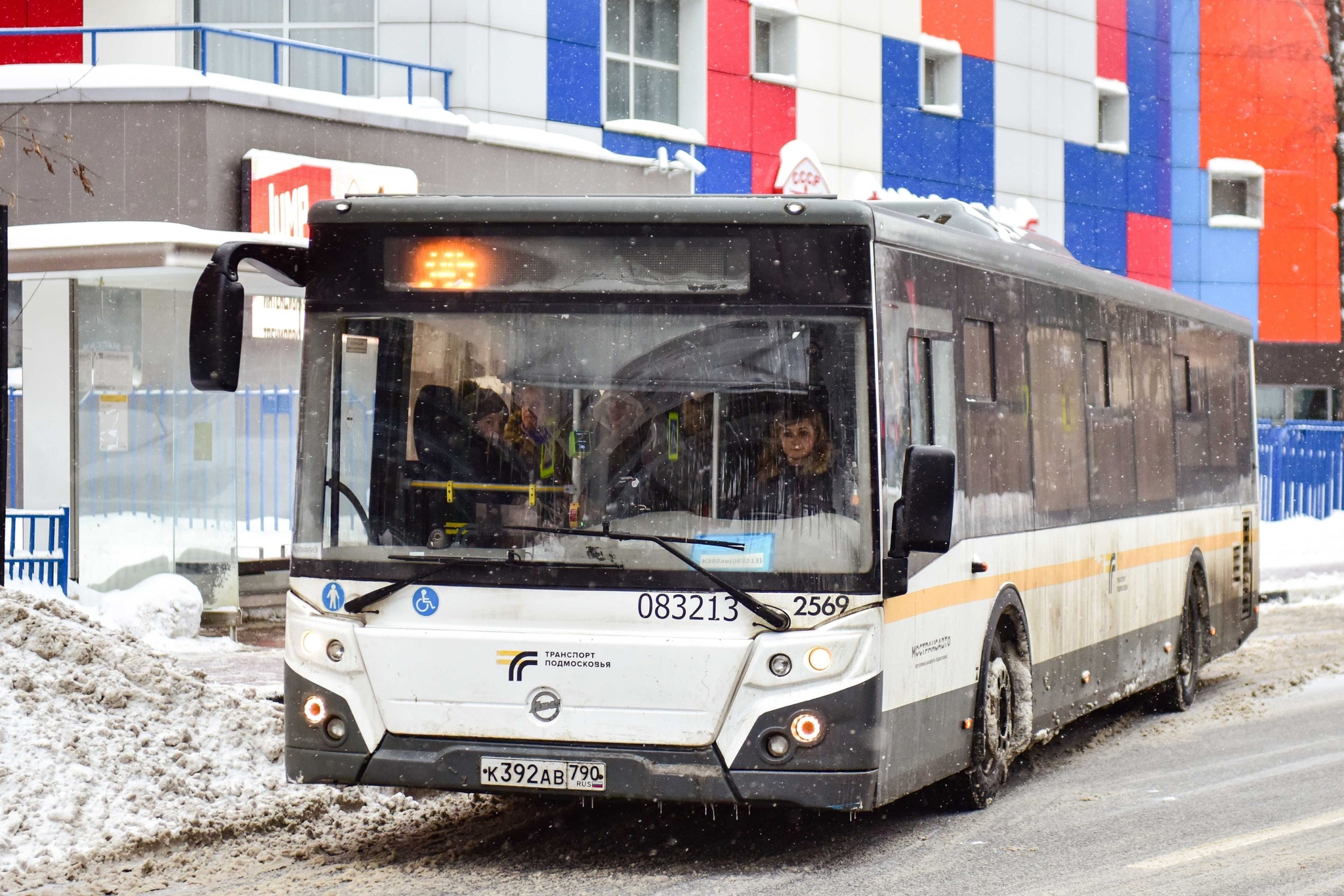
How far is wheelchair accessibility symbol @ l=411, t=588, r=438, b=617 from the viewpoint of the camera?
24.7 ft

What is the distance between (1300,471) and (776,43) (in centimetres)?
1112

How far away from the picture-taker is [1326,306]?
132 feet

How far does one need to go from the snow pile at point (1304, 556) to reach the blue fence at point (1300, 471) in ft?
1.00

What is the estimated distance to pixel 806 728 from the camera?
24.0 ft

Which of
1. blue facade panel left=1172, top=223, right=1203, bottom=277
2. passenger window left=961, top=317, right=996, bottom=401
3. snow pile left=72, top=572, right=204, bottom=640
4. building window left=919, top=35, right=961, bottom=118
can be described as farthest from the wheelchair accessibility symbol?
blue facade panel left=1172, top=223, right=1203, bottom=277

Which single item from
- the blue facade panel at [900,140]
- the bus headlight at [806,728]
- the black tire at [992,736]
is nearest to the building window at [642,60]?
the blue facade panel at [900,140]

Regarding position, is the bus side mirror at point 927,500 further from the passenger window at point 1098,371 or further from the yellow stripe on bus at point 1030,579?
the passenger window at point 1098,371

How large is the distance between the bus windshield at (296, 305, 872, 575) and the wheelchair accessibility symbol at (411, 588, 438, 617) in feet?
0.48

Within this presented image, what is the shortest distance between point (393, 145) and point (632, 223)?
1177cm

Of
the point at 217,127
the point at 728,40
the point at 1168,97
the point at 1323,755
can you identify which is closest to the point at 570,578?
the point at 1323,755

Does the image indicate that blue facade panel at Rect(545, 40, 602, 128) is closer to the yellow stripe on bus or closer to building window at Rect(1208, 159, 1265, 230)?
the yellow stripe on bus

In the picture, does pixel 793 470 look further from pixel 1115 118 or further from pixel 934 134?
pixel 1115 118

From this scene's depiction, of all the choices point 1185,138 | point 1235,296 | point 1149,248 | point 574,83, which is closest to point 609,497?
point 574,83

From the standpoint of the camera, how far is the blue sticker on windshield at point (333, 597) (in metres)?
7.62
